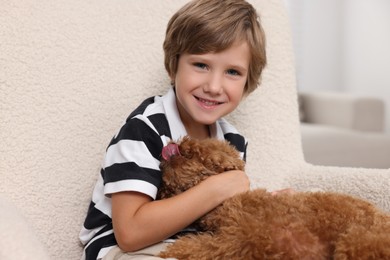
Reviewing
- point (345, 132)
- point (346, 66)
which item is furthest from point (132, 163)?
point (346, 66)

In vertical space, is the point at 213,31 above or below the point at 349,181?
above

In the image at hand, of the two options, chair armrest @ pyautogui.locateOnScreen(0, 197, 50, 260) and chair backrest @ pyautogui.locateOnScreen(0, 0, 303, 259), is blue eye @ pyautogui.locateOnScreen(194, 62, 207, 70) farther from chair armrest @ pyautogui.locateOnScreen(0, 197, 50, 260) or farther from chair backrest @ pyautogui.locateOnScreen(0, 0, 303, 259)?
chair armrest @ pyautogui.locateOnScreen(0, 197, 50, 260)

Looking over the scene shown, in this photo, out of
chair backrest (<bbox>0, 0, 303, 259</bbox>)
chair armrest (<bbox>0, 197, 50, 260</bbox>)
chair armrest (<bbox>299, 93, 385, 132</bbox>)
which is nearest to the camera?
chair armrest (<bbox>0, 197, 50, 260</bbox>)

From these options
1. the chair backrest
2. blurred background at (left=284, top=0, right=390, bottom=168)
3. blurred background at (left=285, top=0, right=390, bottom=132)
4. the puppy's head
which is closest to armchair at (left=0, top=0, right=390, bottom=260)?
the chair backrest

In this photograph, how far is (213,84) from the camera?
103 centimetres

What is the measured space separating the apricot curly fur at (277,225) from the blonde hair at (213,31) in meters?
0.24


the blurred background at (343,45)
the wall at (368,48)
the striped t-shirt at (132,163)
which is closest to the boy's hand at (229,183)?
the striped t-shirt at (132,163)

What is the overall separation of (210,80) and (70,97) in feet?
0.89

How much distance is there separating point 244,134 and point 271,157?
0.08 meters

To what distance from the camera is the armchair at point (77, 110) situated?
1.01 meters

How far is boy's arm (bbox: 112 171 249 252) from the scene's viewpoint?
863 millimetres

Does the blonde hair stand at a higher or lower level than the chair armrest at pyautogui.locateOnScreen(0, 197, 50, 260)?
higher

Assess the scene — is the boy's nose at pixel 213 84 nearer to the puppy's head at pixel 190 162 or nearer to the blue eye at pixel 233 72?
the blue eye at pixel 233 72

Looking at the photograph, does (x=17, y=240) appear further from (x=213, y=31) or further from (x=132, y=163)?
(x=213, y=31)
